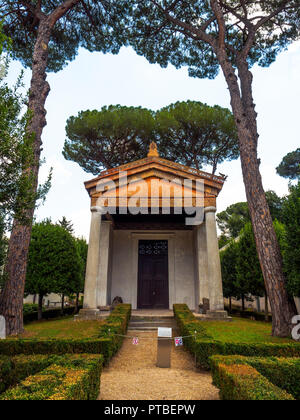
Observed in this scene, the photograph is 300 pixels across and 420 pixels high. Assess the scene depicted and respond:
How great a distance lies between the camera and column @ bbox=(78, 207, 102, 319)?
10048mm

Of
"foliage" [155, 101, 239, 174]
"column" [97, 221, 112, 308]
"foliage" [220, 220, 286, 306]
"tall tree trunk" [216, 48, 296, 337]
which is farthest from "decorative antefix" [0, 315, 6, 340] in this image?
"foliage" [155, 101, 239, 174]

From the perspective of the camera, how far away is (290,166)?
3108cm

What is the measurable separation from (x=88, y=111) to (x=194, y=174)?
1079 cm

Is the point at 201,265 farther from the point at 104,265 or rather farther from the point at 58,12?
the point at 58,12

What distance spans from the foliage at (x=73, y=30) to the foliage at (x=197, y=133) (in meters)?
6.67

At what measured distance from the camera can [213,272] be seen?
1056 cm

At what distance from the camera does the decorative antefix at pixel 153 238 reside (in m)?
11.1

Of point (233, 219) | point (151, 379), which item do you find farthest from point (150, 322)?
point (233, 219)

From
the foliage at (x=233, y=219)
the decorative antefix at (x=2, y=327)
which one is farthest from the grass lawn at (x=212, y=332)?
the foliage at (x=233, y=219)

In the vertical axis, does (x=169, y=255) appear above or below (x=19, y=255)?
above

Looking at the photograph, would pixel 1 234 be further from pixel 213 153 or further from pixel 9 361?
pixel 213 153

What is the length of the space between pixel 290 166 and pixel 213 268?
85.2ft

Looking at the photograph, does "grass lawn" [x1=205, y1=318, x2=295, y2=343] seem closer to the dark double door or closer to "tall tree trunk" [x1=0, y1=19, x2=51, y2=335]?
the dark double door

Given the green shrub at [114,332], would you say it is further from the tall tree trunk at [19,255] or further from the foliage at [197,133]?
the foliage at [197,133]
